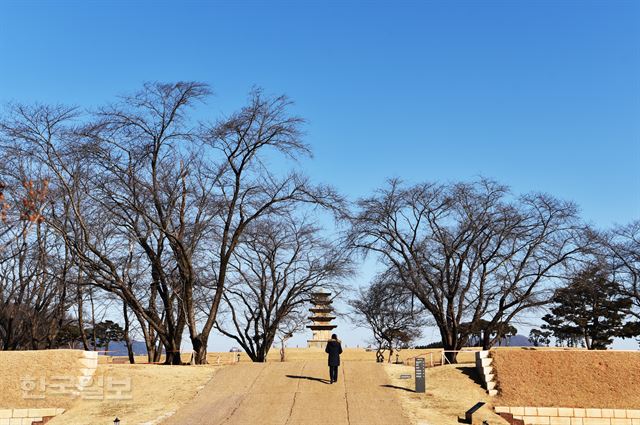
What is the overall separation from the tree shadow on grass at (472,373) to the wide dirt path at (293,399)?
305cm

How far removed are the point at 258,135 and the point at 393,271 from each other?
11.6 meters

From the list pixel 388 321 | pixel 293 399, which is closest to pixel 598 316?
pixel 388 321

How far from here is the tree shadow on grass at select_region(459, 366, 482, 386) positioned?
22.2 m

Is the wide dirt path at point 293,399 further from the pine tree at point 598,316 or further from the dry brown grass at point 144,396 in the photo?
the pine tree at point 598,316

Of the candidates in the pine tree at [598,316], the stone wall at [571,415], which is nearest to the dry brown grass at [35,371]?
the stone wall at [571,415]

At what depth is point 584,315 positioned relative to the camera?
50406 mm

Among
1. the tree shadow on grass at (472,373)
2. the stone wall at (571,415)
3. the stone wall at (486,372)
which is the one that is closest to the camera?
the stone wall at (571,415)

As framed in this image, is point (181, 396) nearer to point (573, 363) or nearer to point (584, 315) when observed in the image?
point (573, 363)

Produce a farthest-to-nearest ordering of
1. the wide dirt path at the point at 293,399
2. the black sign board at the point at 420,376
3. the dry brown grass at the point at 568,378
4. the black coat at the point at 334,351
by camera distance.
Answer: the black coat at the point at 334,351 → the black sign board at the point at 420,376 → the dry brown grass at the point at 568,378 → the wide dirt path at the point at 293,399

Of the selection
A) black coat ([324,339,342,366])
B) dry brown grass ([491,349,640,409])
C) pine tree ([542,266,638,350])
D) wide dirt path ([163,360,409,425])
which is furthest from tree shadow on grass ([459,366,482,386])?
pine tree ([542,266,638,350])

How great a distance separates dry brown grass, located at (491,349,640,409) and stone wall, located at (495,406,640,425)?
1.06 feet

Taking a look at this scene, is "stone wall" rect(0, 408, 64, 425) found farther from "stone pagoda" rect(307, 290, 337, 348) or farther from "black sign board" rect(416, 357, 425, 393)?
"stone pagoda" rect(307, 290, 337, 348)

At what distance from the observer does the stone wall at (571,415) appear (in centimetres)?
1922

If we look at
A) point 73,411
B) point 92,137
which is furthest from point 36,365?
point 92,137
